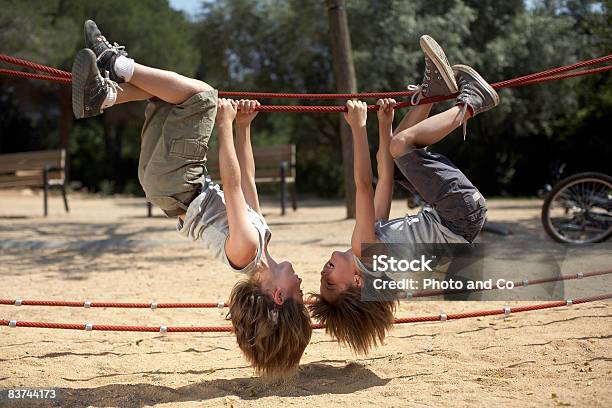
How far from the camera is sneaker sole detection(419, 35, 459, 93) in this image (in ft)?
10.8

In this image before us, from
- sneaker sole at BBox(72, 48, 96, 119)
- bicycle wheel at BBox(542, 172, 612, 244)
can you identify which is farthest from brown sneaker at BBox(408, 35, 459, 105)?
bicycle wheel at BBox(542, 172, 612, 244)

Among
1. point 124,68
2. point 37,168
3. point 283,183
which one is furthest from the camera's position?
point 37,168

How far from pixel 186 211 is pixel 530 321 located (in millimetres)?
2222

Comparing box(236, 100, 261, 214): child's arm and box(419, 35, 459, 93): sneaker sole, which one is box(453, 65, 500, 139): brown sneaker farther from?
box(236, 100, 261, 214): child's arm

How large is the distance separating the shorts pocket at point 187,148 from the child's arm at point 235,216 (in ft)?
0.53

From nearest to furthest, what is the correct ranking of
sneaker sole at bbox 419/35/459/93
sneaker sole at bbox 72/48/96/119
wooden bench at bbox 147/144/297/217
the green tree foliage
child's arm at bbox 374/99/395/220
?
sneaker sole at bbox 72/48/96/119 < sneaker sole at bbox 419/35/459/93 < child's arm at bbox 374/99/395/220 < wooden bench at bbox 147/144/297/217 < the green tree foliage

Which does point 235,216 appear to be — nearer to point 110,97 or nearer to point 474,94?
point 110,97

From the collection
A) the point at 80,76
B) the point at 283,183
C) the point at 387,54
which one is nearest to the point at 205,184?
the point at 80,76

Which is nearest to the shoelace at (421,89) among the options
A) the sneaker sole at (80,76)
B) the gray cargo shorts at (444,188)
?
the gray cargo shorts at (444,188)

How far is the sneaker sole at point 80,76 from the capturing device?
291 cm

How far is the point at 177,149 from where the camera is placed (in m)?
3.18

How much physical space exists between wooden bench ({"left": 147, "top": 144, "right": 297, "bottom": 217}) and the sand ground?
3.64 m

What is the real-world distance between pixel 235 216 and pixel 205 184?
424 millimetres

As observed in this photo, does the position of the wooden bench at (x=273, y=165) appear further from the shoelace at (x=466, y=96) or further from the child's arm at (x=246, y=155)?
the shoelace at (x=466, y=96)
